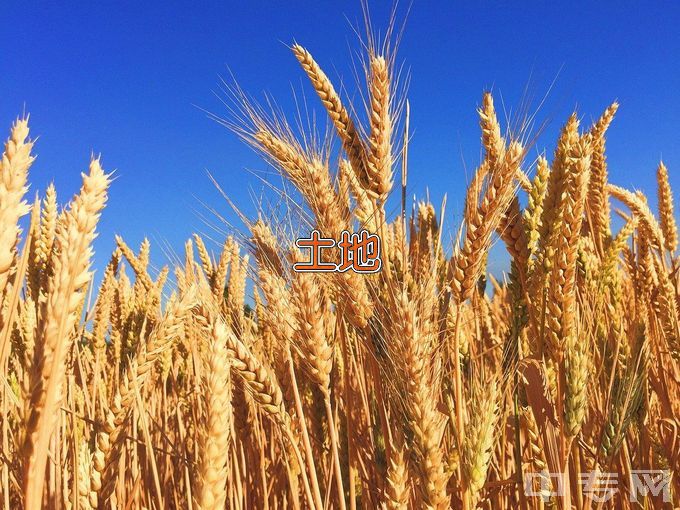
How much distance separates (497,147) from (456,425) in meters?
0.86

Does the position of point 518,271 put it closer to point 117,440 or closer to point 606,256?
point 606,256

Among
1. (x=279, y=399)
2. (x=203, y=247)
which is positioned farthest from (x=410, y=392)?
(x=203, y=247)

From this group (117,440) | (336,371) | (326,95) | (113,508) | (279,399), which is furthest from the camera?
(336,371)

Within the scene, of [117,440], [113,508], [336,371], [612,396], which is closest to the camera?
[117,440]

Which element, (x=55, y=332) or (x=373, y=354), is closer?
(x=55, y=332)

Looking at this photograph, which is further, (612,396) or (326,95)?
(326,95)

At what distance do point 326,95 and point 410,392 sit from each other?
1012 millimetres

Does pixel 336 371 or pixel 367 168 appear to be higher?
pixel 367 168

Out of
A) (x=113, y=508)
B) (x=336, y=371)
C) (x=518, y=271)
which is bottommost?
(x=113, y=508)

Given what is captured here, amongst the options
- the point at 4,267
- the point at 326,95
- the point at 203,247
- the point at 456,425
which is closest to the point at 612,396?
the point at 456,425

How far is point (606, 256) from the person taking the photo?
2182 mm

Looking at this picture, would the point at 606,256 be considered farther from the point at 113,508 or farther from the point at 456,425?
the point at 113,508

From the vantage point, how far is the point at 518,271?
156 centimetres

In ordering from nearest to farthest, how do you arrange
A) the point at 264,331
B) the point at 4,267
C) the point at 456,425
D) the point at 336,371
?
the point at 4,267 < the point at 456,425 < the point at 336,371 < the point at 264,331
